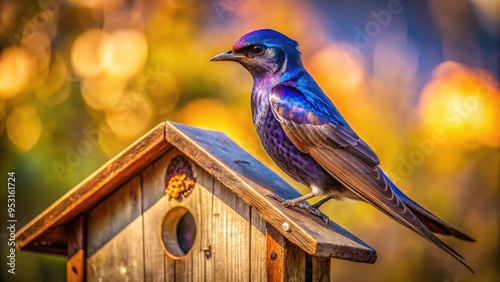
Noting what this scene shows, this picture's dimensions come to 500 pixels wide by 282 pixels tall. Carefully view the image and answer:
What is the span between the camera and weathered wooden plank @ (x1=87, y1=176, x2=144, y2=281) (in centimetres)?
290

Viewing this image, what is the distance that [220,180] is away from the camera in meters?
2.64

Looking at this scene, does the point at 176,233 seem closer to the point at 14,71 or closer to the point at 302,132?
the point at 302,132

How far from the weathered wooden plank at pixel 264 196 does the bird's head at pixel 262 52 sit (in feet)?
1.12

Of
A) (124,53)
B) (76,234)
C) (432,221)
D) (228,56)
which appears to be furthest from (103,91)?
(432,221)

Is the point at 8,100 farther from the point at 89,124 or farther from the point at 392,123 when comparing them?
the point at 392,123

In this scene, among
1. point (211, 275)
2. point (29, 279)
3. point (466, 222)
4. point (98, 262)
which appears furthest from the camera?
point (29, 279)

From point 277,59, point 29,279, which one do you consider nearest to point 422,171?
point 277,59

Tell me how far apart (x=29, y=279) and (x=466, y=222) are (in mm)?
2596

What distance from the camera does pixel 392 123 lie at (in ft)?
13.6

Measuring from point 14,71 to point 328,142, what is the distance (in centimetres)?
268

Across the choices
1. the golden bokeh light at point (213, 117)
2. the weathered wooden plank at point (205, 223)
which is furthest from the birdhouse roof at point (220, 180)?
the golden bokeh light at point (213, 117)

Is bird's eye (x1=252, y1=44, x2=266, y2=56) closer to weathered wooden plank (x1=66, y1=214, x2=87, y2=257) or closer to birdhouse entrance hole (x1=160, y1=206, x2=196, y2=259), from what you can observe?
birdhouse entrance hole (x1=160, y1=206, x2=196, y2=259)

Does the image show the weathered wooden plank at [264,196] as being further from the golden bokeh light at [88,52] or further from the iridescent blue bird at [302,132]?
the golden bokeh light at [88,52]

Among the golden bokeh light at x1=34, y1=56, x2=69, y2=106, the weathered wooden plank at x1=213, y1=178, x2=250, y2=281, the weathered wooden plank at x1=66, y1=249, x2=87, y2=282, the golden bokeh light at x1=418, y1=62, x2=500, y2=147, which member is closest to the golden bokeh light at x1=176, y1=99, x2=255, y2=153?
the golden bokeh light at x1=34, y1=56, x2=69, y2=106
